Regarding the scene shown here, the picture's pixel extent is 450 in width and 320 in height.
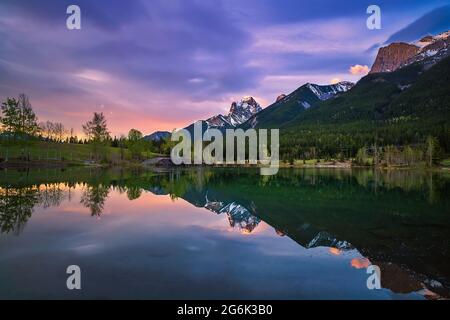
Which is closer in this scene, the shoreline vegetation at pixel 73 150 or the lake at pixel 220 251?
the lake at pixel 220 251

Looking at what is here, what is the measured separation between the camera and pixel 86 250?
62.7 feet

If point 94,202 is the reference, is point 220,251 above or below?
below

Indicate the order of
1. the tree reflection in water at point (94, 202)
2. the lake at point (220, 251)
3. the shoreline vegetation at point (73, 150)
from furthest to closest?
the shoreline vegetation at point (73, 150) < the tree reflection in water at point (94, 202) < the lake at point (220, 251)

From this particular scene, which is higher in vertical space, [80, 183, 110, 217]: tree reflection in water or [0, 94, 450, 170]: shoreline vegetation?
[0, 94, 450, 170]: shoreline vegetation

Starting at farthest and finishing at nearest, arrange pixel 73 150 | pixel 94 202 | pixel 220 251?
pixel 73 150 < pixel 94 202 < pixel 220 251

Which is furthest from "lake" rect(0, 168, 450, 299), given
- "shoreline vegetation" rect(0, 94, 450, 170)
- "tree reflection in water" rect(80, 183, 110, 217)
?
"shoreline vegetation" rect(0, 94, 450, 170)

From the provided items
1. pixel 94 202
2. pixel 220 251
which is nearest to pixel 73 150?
pixel 94 202

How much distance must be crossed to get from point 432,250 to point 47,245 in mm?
21268

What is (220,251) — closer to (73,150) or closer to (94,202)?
(94,202)

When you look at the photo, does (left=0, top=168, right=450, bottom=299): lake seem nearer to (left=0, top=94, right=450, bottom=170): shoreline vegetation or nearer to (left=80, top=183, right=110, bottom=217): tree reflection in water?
(left=80, top=183, right=110, bottom=217): tree reflection in water

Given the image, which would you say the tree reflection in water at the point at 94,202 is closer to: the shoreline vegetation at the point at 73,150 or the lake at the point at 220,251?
the lake at the point at 220,251

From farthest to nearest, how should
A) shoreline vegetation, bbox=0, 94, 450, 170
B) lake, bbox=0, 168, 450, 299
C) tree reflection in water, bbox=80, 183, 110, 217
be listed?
shoreline vegetation, bbox=0, 94, 450, 170 → tree reflection in water, bbox=80, 183, 110, 217 → lake, bbox=0, 168, 450, 299

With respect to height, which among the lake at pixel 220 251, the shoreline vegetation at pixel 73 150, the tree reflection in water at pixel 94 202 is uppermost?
the shoreline vegetation at pixel 73 150

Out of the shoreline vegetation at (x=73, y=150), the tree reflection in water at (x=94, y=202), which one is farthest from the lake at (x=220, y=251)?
the shoreline vegetation at (x=73, y=150)
